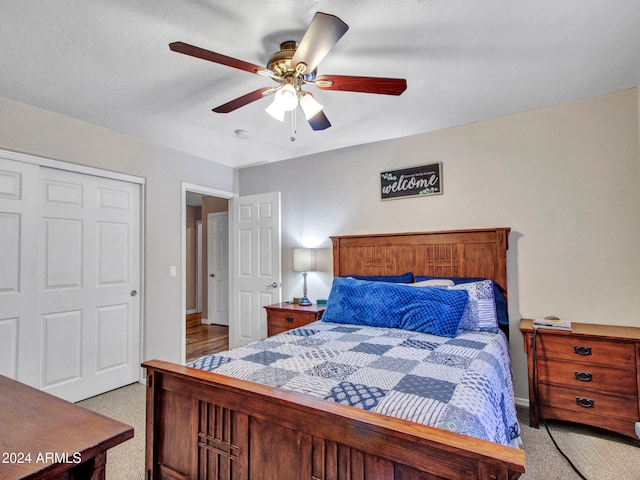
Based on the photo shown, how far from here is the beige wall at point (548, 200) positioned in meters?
2.46

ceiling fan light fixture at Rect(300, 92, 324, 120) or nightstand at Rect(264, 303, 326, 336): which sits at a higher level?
ceiling fan light fixture at Rect(300, 92, 324, 120)

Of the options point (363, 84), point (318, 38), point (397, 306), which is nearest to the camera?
point (318, 38)

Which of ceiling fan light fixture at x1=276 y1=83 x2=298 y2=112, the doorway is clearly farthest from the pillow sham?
the doorway

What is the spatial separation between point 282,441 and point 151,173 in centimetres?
305

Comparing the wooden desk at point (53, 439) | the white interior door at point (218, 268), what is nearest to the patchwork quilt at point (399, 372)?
the wooden desk at point (53, 439)

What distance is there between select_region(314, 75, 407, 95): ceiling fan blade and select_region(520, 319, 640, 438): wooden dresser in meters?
1.95

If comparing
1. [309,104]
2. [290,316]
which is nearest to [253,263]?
[290,316]

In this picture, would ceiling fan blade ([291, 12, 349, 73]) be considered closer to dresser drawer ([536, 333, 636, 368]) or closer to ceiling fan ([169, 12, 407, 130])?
ceiling fan ([169, 12, 407, 130])

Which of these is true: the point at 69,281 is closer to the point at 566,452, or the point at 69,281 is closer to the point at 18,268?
the point at 18,268

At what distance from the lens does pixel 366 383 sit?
143 centimetres

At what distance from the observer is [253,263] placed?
13.5ft

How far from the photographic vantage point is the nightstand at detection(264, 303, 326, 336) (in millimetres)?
3215

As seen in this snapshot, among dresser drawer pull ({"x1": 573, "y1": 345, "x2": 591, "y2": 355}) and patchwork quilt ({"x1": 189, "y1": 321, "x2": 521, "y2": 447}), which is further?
dresser drawer pull ({"x1": 573, "y1": 345, "x2": 591, "y2": 355})

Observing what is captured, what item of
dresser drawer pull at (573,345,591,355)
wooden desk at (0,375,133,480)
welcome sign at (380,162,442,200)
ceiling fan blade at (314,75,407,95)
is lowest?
dresser drawer pull at (573,345,591,355)
